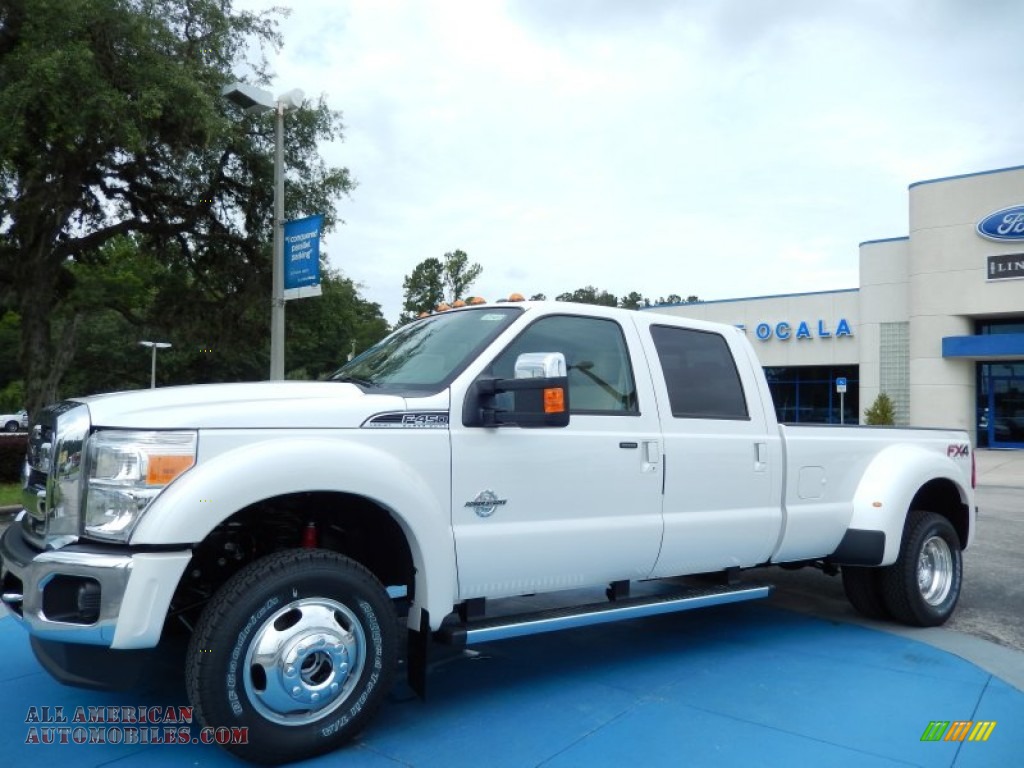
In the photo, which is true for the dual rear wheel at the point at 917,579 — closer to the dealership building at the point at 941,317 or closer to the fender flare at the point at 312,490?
the fender flare at the point at 312,490

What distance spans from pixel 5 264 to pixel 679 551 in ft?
54.1

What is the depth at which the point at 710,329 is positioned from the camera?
534 centimetres

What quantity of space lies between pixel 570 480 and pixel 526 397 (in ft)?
1.74

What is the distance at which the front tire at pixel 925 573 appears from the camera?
5.77 metres

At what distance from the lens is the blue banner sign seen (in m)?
11.8

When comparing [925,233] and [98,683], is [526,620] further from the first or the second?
[925,233]

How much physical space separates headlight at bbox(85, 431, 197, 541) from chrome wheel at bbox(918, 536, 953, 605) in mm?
4965

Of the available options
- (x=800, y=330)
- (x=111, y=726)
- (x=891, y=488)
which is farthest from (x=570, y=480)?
(x=800, y=330)

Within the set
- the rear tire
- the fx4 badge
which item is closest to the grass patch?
the fx4 badge

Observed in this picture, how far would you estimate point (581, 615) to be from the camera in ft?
13.8

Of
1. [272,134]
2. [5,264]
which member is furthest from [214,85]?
[5,264]

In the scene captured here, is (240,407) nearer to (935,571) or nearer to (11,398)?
(935,571)

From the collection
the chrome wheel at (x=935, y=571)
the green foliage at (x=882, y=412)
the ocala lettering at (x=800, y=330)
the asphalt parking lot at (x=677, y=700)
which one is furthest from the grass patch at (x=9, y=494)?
the ocala lettering at (x=800, y=330)

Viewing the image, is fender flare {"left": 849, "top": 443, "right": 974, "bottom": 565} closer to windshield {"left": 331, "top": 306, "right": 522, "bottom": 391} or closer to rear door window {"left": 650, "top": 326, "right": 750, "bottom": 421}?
rear door window {"left": 650, "top": 326, "right": 750, "bottom": 421}
